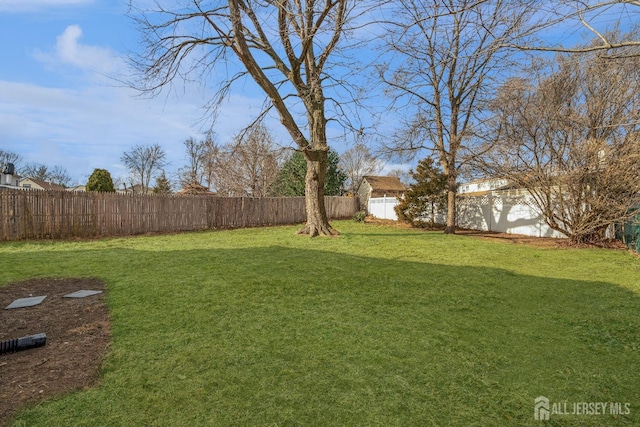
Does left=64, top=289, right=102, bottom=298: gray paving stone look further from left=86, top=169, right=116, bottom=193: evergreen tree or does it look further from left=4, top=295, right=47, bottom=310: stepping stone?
left=86, top=169, right=116, bottom=193: evergreen tree

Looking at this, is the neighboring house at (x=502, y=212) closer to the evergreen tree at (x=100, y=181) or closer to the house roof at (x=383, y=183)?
the house roof at (x=383, y=183)

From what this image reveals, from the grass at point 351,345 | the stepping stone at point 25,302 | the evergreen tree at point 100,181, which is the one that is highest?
the evergreen tree at point 100,181

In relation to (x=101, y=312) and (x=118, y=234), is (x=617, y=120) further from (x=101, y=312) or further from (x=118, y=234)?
(x=118, y=234)

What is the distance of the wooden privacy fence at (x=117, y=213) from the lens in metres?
9.71

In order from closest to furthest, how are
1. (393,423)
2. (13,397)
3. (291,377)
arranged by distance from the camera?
(393,423)
(13,397)
(291,377)

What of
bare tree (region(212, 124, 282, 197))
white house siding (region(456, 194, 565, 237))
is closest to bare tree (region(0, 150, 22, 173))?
bare tree (region(212, 124, 282, 197))

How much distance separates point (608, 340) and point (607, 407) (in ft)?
4.73

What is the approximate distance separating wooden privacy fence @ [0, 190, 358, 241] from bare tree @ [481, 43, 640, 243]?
418 inches

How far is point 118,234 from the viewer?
453 inches

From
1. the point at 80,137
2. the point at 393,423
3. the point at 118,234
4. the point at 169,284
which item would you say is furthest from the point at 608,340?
the point at 80,137

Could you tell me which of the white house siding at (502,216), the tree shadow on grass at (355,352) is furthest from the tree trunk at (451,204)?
the tree shadow on grass at (355,352)

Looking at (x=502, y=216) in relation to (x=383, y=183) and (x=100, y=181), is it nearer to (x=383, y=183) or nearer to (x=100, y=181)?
(x=383, y=183)

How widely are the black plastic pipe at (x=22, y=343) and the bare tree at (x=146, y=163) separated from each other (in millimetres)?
36436

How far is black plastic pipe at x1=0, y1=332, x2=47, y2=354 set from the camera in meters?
2.62
